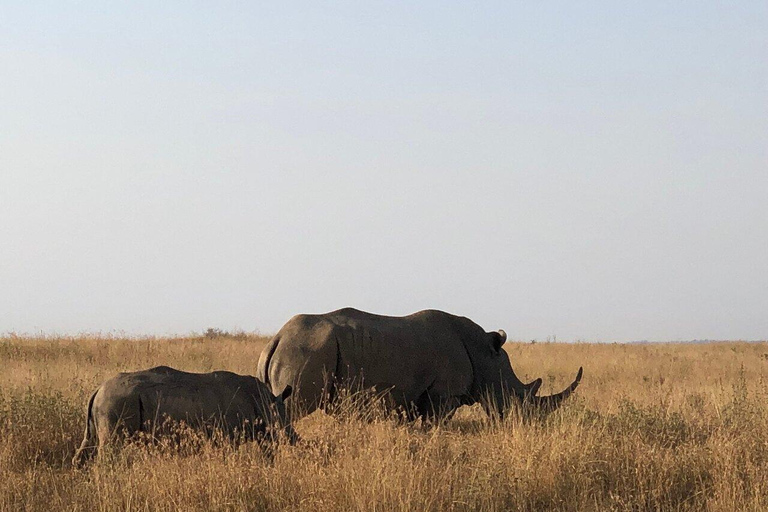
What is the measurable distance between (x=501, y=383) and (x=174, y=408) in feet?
16.3

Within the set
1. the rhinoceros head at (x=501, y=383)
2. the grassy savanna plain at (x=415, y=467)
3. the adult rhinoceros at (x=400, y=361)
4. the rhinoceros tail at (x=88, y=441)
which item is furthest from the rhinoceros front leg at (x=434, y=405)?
the rhinoceros tail at (x=88, y=441)

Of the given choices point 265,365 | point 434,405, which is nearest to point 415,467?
point 265,365

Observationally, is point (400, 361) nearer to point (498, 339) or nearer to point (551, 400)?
point (498, 339)

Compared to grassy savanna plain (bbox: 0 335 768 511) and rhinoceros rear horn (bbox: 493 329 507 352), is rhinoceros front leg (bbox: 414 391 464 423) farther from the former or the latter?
rhinoceros rear horn (bbox: 493 329 507 352)

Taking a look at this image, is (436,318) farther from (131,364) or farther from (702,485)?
(131,364)

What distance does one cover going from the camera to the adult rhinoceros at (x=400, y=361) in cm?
974

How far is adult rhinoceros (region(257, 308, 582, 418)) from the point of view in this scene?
32.0 ft

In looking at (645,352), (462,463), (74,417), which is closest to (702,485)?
(462,463)

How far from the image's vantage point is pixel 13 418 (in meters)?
8.54

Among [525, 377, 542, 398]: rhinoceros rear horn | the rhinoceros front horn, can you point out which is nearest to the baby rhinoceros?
the rhinoceros front horn

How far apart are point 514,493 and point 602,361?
13.1m

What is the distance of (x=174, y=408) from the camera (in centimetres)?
771

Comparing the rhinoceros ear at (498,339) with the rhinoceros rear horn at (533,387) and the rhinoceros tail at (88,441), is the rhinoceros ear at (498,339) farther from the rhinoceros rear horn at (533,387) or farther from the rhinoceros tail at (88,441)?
the rhinoceros tail at (88,441)

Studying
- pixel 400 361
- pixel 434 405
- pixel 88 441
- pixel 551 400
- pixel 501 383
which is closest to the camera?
pixel 88 441
